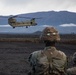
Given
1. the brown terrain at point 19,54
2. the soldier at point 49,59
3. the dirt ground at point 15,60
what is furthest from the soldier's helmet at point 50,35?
the dirt ground at point 15,60

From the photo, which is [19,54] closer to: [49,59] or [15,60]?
[15,60]

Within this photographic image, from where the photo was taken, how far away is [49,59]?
12.2ft

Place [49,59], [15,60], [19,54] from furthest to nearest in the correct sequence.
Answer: [19,54]
[15,60]
[49,59]

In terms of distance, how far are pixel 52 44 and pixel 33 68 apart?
330 mm

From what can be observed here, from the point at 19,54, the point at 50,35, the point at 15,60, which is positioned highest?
the point at 50,35

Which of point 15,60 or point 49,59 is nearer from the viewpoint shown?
point 49,59

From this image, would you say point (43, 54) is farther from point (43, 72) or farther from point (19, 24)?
point (19, 24)

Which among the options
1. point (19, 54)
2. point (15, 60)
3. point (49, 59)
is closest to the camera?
point (49, 59)

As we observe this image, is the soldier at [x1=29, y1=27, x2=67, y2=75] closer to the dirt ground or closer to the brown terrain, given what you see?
the brown terrain

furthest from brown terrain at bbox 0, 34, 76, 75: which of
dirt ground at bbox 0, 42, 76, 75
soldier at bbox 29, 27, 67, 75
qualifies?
soldier at bbox 29, 27, 67, 75

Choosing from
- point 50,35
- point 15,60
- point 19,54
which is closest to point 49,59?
point 50,35

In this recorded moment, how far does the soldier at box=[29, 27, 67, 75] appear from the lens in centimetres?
368

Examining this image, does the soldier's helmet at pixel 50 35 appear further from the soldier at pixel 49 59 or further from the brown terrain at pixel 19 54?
the brown terrain at pixel 19 54

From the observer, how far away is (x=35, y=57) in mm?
3783
